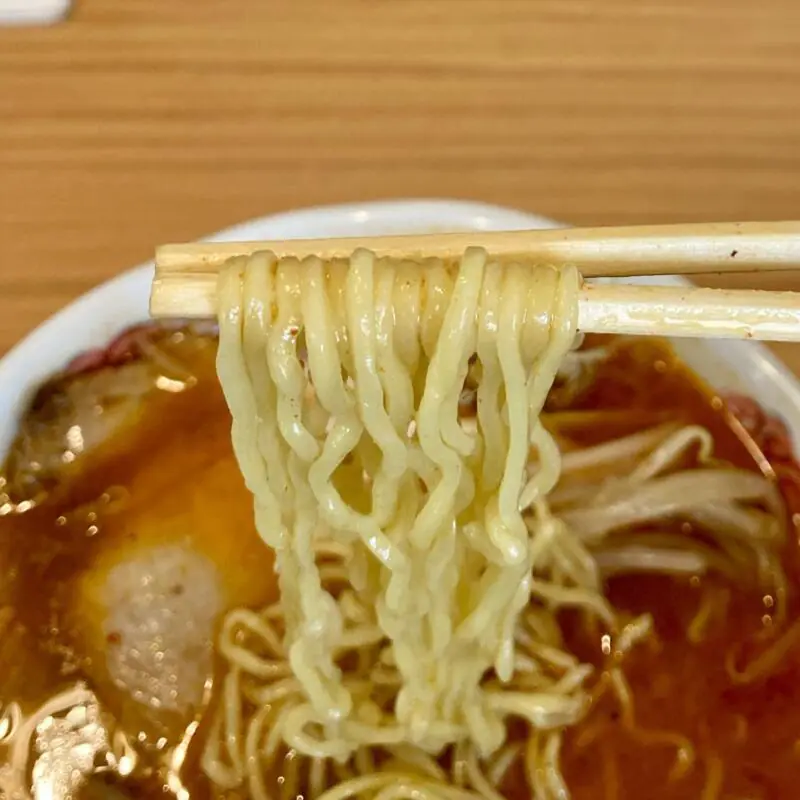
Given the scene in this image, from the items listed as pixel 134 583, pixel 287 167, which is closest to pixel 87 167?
pixel 287 167

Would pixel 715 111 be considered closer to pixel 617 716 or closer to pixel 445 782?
pixel 617 716

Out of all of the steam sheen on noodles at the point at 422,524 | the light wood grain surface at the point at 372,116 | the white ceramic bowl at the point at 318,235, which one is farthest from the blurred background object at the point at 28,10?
the steam sheen on noodles at the point at 422,524

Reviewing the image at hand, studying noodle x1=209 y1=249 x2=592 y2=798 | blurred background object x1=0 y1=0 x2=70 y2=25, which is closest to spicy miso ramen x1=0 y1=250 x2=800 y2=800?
noodle x1=209 y1=249 x2=592 y2=798

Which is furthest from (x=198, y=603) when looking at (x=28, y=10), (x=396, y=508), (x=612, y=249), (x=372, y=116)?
(x=28, y=10)

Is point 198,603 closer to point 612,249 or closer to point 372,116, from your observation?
point 612,249

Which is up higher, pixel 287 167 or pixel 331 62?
pixel 331 62
